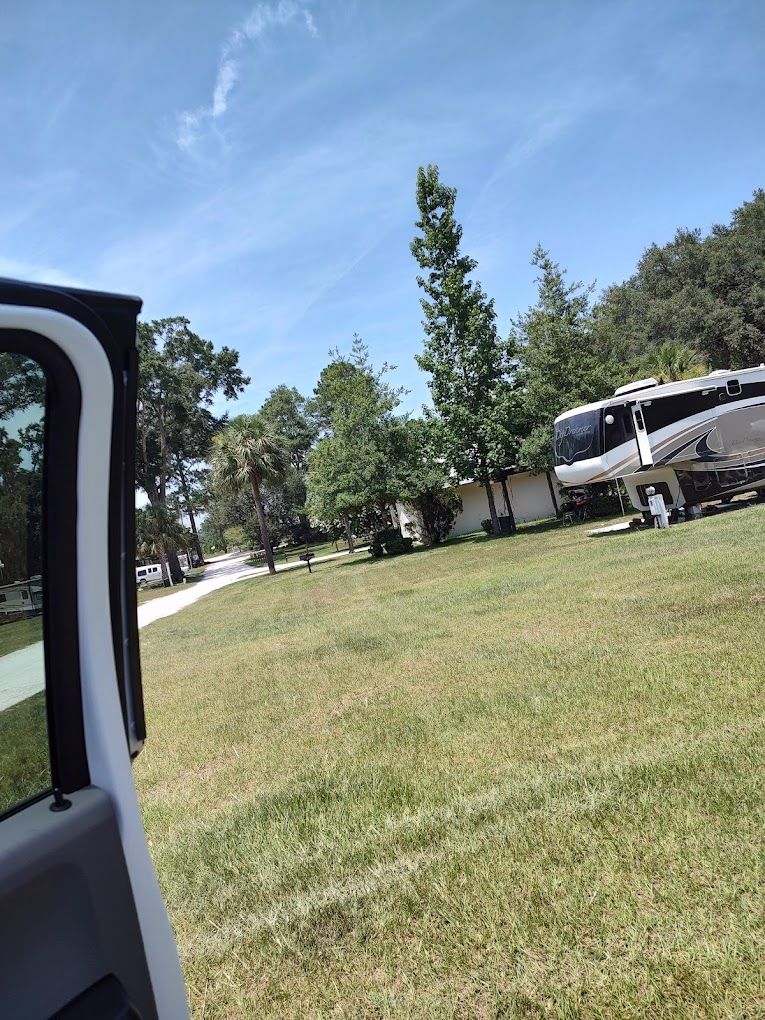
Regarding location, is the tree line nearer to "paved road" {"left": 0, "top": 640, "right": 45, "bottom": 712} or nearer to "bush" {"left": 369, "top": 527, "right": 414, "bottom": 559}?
"bush" {"left": 369, "top": 527, "right": 414, "bottom": 559}

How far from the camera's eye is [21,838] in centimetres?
134

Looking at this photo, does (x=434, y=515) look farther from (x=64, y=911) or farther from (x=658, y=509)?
(x=64, y=911)

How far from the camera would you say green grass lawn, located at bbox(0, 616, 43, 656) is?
1490 mm

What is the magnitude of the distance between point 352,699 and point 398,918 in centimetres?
354

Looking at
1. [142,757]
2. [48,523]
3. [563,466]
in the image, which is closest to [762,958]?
[48,523]

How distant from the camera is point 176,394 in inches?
1801

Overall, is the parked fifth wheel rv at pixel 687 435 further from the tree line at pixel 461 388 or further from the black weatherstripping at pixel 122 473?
the black weatherstripping at pixel 122 473

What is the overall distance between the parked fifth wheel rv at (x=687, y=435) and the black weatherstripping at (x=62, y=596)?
15730 mm

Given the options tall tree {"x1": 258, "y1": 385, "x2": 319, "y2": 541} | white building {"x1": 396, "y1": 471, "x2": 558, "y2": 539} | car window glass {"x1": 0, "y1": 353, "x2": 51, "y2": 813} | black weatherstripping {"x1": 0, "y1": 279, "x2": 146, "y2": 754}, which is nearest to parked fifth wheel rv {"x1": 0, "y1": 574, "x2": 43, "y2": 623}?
car window glass {"x1": 0, "y1": 353, "x2": 51, "y2": 813}

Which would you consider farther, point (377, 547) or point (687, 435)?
point (377, 547)

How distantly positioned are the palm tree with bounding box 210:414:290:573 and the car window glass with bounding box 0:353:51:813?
1131 inches

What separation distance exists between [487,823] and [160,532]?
39.3m

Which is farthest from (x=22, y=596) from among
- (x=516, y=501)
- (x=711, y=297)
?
(x=711, y=297)

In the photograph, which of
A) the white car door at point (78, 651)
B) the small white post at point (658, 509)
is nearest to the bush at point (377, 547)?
the small white post at point (658, 509)
